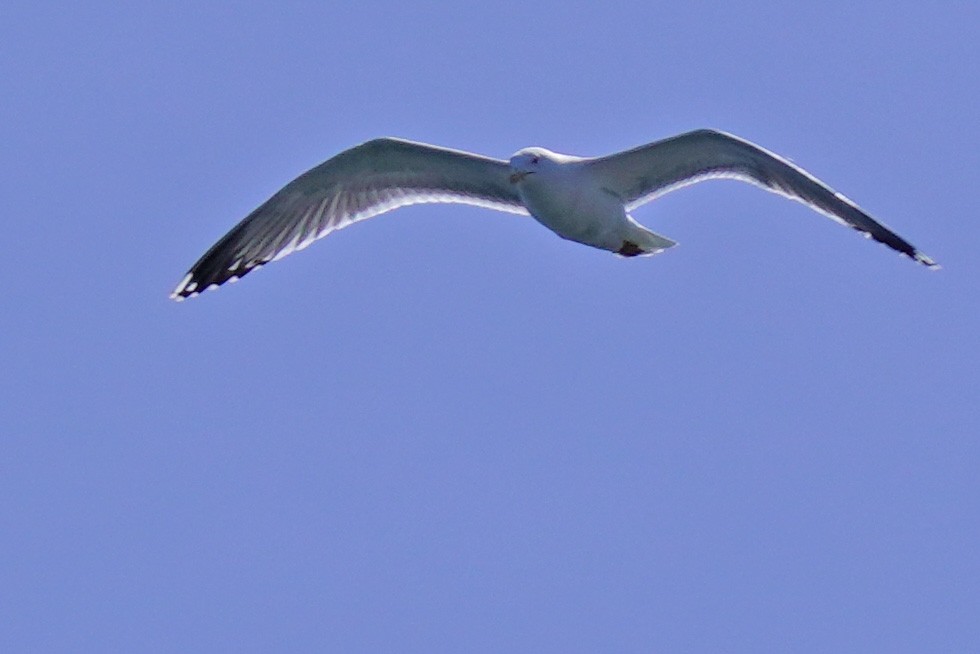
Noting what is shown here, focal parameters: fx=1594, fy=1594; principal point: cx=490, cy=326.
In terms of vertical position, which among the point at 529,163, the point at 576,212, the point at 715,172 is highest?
the point at 715,172

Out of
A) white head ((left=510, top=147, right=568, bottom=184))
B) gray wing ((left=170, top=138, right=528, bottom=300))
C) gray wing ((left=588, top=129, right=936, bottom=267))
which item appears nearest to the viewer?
white head ((left=510, top=147, right=568, bottom=184))

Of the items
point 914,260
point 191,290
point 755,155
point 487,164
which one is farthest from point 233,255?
point 914,260

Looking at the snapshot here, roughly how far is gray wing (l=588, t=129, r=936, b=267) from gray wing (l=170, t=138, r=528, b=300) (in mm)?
697

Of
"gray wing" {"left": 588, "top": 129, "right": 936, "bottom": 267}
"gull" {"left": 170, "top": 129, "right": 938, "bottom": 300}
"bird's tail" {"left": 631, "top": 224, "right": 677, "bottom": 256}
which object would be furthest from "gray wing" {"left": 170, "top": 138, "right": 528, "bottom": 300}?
"bird's tail" {"left": 631, "top": 224, "right": 677, "bottom": 256}

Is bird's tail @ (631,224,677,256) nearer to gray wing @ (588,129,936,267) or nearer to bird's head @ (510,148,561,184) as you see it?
gray wing @ (588,129,936,267)

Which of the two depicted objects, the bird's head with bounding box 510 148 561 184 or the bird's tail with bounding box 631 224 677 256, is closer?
the bird's head with bounding box 510 148 561 184

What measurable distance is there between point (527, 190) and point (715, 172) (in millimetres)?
1184

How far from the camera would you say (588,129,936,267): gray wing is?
8.92 m

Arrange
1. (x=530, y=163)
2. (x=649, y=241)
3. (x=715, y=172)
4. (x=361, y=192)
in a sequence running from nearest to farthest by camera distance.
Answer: (x=530, y=163) → (x=649, y=241) → (x=715, y=172) → (x=361, y=192)

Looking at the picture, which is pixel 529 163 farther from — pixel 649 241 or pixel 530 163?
pixel 649 241

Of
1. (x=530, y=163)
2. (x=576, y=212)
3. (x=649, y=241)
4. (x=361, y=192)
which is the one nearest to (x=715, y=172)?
(x=649, y=241)

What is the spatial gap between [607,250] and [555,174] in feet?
1.95

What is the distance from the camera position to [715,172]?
920 centimetres

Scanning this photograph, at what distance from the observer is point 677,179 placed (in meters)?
9.21
